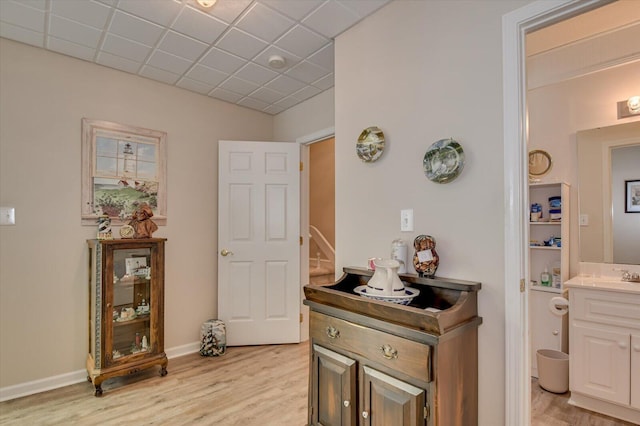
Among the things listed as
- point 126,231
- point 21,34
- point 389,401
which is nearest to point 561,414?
point 389,401

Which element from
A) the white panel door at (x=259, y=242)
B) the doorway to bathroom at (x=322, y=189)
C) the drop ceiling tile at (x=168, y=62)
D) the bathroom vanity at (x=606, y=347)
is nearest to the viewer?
the bathroom vanity at (x=606, y=347)

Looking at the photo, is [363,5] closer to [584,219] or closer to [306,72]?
[306,72]

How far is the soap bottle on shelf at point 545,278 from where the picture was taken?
2660mm

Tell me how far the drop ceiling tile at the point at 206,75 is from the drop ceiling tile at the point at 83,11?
30.0 inches

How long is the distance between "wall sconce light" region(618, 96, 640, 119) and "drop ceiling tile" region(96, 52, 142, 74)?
3.85 meters

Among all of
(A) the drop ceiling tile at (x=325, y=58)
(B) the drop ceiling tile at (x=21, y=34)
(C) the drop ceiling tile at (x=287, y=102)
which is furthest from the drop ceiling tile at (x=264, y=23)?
(B) the drop ceiling tile at (x=21, y=34)

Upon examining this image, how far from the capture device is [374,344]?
Answer: 1.46m

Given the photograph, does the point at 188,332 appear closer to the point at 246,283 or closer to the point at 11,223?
the point at 246,283

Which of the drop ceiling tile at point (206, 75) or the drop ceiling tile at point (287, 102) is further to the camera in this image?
the drop ceiling tile at point (287, 102)

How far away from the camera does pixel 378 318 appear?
1450 millimetres

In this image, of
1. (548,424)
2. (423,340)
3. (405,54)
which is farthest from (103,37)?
(548,424)

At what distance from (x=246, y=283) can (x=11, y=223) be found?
1912 mm

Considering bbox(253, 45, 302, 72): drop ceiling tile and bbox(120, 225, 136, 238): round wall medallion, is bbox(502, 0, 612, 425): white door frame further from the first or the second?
bbox(120, 225, 136, 238): round wall medallion

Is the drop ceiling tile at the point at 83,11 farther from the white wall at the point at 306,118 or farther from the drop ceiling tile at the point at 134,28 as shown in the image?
the white wall at the point at 306,118
